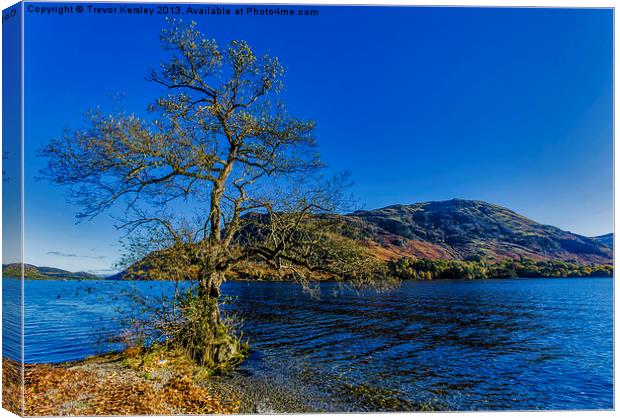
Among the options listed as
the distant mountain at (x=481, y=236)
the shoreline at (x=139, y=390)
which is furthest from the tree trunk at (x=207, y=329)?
the distant mountain at (x=481, y=236)

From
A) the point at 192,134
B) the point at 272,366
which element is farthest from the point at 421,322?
the point at 192,134

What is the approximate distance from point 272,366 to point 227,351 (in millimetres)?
1346

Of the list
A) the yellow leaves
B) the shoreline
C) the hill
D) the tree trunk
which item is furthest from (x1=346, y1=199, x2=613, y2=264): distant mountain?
the yellow leaves

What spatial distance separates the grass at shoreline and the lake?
102 centimetres

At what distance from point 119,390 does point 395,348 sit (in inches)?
382

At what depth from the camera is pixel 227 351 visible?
36.1ft

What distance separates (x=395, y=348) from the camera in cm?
1477

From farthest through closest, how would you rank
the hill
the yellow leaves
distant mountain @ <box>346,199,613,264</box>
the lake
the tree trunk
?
distant mountain @ <box>346,199,613,264</box> < the hill < the tree trunk < the lake < the yellow leaves

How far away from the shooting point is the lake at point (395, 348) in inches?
371

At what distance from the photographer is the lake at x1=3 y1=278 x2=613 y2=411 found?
942 centimetres

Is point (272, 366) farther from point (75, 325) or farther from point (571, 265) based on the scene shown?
point (571, 265)

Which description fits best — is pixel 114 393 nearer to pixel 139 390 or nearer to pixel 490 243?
pixel 139 390

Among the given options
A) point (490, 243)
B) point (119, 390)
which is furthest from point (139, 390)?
point (490, 243)

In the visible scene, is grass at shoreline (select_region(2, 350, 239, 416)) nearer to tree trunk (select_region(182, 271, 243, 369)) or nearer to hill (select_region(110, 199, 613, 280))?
tree trunk (select_region(182, 271, 243, 369))
